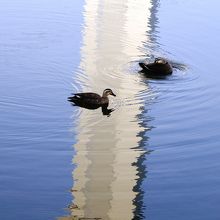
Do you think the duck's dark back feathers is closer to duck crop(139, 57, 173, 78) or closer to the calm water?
the calm water

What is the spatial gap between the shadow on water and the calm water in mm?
17

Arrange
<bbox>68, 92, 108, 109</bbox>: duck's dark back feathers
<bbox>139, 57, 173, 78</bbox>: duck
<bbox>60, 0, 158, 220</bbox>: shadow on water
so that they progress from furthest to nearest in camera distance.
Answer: <bbox>139, 57, 173, 78</bbox>: duck < <bbox>68, 92, 108, 109</bbox>: duck's dark back feathers < <bbox>60, 0, 158, 220</bbox>: shadow on water

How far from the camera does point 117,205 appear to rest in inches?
268

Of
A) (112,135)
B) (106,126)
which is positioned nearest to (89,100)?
(106,126)

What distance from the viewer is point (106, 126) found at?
9.17 meters

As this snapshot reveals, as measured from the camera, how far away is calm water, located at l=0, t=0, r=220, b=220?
6.88 m

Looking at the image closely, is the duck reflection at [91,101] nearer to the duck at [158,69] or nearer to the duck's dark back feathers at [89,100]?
the duck's dark back feathers at [89,100]

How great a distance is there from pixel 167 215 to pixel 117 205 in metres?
0.55

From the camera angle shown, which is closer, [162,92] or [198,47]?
[162,92]

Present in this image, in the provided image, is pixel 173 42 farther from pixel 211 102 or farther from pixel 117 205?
pixel 117 205

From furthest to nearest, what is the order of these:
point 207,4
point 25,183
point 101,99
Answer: point 207,4
point 101,99
point 25,183

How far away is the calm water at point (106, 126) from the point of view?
688cm

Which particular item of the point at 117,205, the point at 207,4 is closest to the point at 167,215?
the point at 117,205

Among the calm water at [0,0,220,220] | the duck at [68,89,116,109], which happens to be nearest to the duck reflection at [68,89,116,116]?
the duck at [68,89,116,109]
